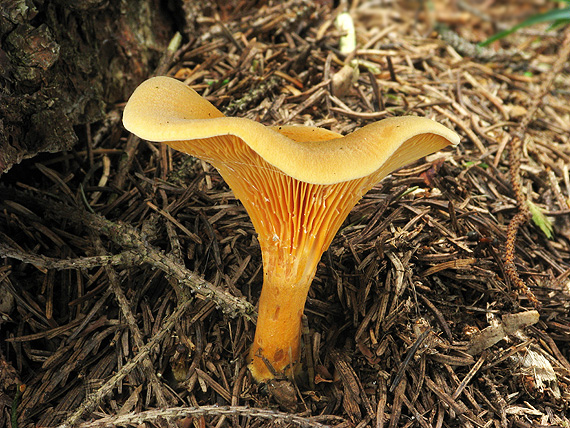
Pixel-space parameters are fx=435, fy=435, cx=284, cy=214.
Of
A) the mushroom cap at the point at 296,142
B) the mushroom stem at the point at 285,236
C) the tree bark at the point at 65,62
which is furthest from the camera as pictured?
the tree bark at the point at 65,62

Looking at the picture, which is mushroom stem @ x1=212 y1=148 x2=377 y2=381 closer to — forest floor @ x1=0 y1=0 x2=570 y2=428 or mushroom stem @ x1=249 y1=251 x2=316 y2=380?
mushroom stem @ x1=249 y1=251 x2=316 y2=380

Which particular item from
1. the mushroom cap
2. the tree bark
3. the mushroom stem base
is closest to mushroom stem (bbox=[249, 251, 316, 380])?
the mushroom stem base

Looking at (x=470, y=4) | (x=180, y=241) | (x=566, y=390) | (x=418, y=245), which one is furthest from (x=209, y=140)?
(x=470, y=4)

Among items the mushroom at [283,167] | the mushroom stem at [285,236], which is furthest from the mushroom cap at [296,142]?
the mushroom stem at [285,236]

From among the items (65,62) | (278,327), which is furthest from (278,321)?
(65,62)

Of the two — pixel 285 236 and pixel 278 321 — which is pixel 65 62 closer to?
pixel 285 236

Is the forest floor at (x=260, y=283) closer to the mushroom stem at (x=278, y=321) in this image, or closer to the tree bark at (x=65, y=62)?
the mushroom stem at (x=278, y=321)

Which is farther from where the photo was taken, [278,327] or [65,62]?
[65,62]
